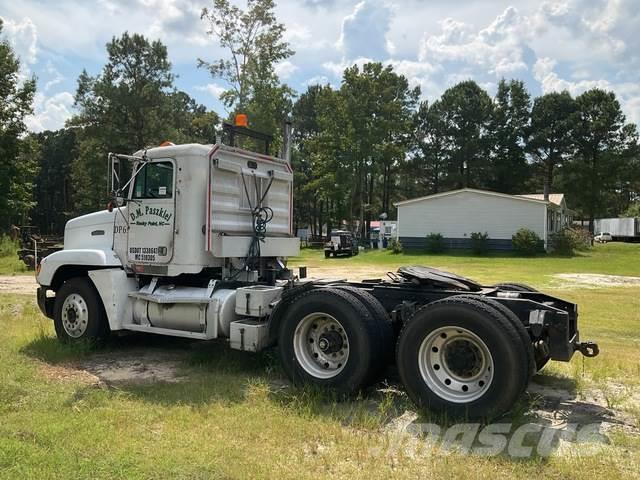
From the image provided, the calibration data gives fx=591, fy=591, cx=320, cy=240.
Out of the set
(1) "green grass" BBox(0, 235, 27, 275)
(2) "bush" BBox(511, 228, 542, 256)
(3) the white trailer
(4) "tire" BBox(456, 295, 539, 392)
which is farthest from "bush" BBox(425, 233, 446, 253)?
(4) "tire" BBox(456, 295, 539, 392)

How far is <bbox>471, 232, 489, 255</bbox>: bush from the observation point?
3800cm

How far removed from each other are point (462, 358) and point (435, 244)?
3500 cm

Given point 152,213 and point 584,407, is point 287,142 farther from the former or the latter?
point 584,407

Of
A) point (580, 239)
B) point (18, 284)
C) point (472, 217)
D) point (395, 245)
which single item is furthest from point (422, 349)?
point (580, 239)

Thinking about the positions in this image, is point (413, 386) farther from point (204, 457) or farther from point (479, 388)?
point (204, 457)

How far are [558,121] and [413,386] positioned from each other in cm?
6596

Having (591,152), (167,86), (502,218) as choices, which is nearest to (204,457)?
(502,218)

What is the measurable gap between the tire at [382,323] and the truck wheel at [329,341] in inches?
2.5

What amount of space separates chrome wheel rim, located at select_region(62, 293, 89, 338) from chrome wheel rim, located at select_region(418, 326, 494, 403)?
4.82 m

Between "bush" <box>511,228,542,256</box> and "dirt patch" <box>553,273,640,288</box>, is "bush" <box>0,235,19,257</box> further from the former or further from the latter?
"bush" <box>511,228,542,256</box>

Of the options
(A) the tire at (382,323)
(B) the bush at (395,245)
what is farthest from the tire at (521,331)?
(B) the bush at (395,245)

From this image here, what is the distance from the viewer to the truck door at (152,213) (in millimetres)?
7340

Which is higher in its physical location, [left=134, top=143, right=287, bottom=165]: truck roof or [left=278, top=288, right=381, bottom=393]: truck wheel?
[left=134, top=143, right=287, bottom=165]: truck roof

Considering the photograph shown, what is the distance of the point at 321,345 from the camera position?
6.00m
